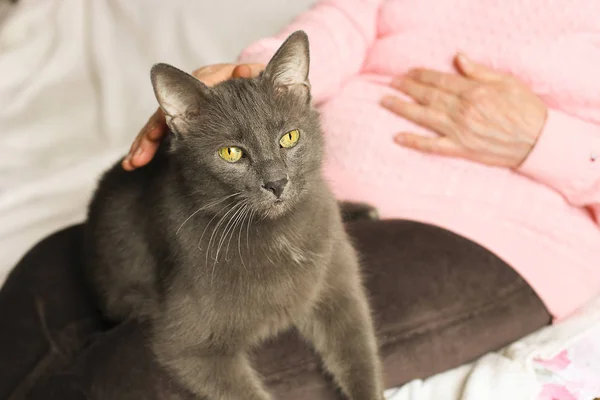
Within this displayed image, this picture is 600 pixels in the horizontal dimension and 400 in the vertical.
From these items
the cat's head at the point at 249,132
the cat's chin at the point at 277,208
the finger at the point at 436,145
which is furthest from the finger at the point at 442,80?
the cat's chin at the point at 277,208

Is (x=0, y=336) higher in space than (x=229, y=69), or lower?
lower

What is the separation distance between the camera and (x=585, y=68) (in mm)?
1181

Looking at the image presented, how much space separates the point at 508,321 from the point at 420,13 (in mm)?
784

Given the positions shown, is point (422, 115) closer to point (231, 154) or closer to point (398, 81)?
point (398, 81)

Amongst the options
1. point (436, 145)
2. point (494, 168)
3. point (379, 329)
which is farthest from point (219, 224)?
point (494, 168)

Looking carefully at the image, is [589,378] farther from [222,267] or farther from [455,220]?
[222,267]

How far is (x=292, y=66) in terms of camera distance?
3.24 ft

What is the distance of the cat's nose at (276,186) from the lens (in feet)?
2.92

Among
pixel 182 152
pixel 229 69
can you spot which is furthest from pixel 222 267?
pixel 229 69

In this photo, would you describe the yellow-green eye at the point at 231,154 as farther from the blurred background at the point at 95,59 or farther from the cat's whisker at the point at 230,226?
the blurred background at the point at 95,59

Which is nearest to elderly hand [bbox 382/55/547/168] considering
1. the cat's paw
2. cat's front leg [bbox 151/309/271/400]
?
the cat's paw

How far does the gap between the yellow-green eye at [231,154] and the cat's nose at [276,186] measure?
0.25 feet

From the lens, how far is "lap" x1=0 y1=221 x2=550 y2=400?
1.01m

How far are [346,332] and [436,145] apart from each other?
1.55ft
